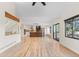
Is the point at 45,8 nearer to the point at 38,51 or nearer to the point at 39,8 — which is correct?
the point at 39,8

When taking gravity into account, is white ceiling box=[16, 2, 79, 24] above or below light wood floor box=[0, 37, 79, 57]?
above

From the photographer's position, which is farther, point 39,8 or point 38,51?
point 39,8

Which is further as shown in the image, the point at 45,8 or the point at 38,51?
the point at 45,8

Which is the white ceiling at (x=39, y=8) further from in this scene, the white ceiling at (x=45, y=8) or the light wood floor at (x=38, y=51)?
the light wood floor at (x=38, y=51)

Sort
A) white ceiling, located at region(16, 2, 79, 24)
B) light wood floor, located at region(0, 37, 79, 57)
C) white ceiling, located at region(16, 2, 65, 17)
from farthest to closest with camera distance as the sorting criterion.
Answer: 1. white ceiling, located at region(16, 2, 65, 17)
2. white ceiling, located at region(16, 2, 79, 24)
3. light wood floor, located at region(0, 37, 79, 57)

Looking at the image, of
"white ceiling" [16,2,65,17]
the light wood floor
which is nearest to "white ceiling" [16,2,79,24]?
"white ceiling" [16,2,65,17]

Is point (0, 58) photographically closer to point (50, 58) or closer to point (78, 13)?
point (50, 58)

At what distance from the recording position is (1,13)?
21.4 feet

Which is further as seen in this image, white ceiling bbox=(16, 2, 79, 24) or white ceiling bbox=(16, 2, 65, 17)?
white ceiling bbox=(16, 2, 65, 17)

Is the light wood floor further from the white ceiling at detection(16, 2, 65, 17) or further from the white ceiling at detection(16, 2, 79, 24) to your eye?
the white ceiling at detection(16, 2, 65, 17)

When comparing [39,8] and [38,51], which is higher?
[39,8]

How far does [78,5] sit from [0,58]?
470 centimetres

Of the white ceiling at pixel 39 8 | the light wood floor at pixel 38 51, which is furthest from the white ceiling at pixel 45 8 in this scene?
the light wood floor at pixel 38 51

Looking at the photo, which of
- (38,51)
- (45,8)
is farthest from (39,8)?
(38,51)
